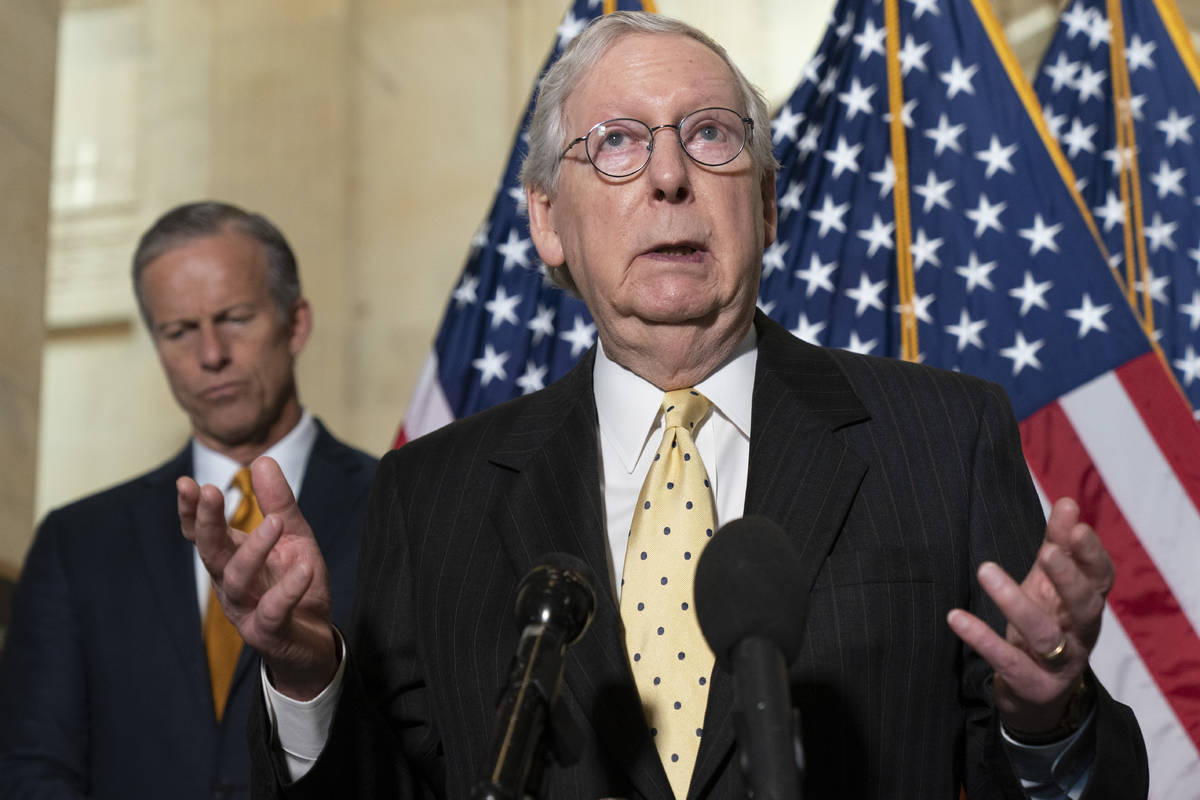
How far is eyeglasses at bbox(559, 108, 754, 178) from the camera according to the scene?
222 centimetres

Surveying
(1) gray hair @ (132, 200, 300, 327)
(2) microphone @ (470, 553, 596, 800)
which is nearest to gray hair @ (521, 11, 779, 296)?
(2) microphone @ (470, 553, 596, 800)

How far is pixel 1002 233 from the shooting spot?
3.70 metres

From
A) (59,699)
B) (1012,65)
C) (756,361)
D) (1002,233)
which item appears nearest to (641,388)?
(756,361)

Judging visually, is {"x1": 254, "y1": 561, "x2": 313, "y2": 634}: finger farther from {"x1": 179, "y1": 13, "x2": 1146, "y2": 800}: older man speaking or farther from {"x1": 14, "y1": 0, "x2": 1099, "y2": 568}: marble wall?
{"x1": 14, "y1": 0, "x2": 1099, "y2": 568}: marble wall

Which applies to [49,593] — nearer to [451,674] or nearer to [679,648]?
[451,674]

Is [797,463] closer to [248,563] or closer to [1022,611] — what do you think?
[1022,611]

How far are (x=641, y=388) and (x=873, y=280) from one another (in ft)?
5.73

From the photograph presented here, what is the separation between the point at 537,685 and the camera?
1.37 m

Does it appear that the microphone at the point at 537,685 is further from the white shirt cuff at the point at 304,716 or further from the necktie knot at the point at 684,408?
the necktie knot at the point at 684,408

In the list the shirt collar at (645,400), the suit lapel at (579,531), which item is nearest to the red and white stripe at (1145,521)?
the shirt collar at (645,400)

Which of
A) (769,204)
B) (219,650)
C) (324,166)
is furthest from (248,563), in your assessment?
(324,166)

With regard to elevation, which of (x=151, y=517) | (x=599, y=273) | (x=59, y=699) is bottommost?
(x=59, y=699)

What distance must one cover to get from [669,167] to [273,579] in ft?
2.74

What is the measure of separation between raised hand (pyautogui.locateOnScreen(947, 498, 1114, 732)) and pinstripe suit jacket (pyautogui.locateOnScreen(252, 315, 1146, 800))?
185 millimetres
